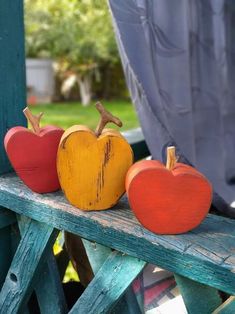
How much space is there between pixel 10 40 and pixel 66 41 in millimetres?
6752

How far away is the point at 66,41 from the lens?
7.55 metres

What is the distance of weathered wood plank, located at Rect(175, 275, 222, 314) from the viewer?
79 cm

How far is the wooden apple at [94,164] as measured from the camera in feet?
2.65

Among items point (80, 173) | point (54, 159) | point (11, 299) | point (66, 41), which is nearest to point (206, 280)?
point (80, 173)

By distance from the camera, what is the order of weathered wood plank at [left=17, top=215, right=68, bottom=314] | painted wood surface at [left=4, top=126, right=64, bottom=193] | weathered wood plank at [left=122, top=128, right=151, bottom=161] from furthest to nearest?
weathered wood plank at [left=122, top=128, right=151, bottom=161], weathered wood plank at [left=17, top=215, right=68, bottom=314], painted wood surface at [left=4, top=126, right=64, bottom=193]

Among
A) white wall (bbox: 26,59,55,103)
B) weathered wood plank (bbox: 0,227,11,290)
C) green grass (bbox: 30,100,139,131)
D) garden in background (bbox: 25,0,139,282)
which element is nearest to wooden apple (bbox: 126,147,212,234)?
weathered wood plank (bbox: 0,227,11,290)

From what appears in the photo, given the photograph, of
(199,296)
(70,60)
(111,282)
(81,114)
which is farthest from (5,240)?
(70,60)

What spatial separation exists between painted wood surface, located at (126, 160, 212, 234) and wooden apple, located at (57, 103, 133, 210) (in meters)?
0.07

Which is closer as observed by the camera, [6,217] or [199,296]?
[199,296]

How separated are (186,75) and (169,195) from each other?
22.1 inches

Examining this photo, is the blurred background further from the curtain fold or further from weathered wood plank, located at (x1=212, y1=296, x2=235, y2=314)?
weathered wood plank, located at (x1=212, y1=296, x2=235, y2=314)

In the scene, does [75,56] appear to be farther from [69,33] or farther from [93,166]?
[93,166]

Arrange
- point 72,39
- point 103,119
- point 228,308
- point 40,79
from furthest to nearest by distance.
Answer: point 40,79
point 72,39
point 103,119
point 228,308

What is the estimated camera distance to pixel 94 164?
2.68 ft
